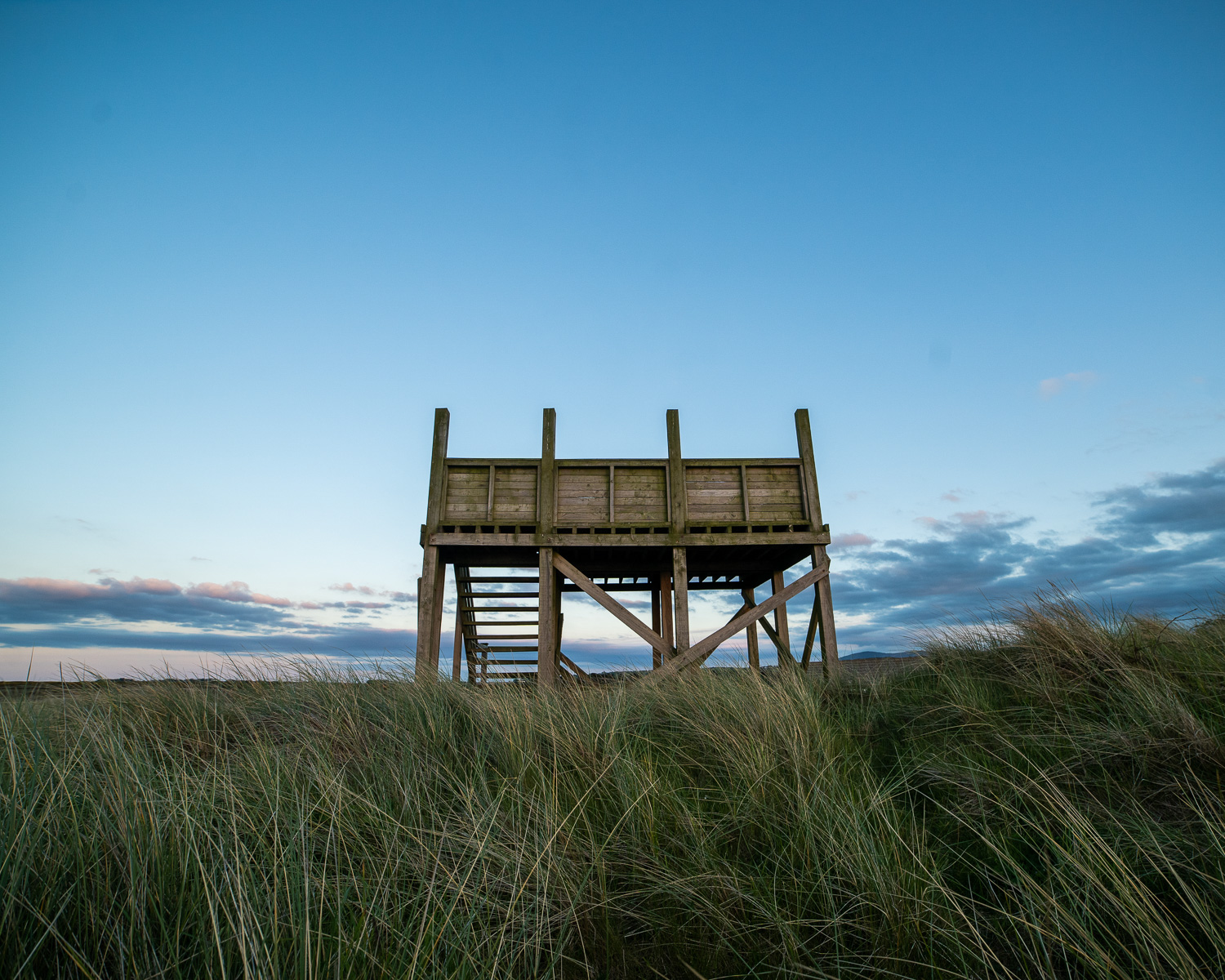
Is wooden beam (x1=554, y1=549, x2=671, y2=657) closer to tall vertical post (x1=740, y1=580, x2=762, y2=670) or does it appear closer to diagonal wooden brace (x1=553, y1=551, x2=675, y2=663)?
diagonal wooden brace (x1=553, y1=551, x2=675, y2=663)

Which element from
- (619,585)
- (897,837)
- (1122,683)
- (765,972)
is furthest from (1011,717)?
(619,585)

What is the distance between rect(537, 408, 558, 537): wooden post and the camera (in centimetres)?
1059

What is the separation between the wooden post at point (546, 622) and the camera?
10016 millimetres

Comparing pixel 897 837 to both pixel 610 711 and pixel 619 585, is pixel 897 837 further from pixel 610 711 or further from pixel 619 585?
pixel 619 585

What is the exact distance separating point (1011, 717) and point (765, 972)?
151 inches

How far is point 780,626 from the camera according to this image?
39.7ft

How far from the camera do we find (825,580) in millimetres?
10578

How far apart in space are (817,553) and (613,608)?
3643 mm

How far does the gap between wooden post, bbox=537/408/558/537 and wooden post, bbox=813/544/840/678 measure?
461 centimetres

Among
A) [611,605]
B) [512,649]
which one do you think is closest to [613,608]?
[611,605]

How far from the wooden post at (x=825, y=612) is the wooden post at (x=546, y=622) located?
449cm

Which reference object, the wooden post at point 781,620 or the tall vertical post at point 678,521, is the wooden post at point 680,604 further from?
the wooden post at point 781,620

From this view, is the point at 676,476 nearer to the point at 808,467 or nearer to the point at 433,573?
the point at 808,467

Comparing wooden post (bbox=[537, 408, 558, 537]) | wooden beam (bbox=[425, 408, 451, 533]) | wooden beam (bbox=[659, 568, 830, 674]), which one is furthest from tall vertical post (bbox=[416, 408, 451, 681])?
wooden beam (bbox=[659, 568, 830, 674])
